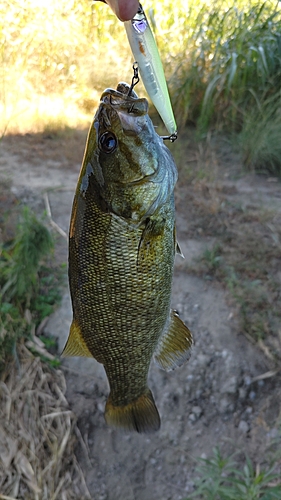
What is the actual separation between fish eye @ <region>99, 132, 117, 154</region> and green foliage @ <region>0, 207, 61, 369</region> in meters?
1.58

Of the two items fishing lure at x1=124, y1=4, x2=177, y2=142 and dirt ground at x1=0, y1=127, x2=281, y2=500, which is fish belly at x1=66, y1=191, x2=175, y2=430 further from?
dirt ground at x1=0, y1=127, x2=281, y2=500

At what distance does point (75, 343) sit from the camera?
1073 millimetres

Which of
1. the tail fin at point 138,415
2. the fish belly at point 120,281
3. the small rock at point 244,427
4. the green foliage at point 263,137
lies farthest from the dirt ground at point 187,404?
the green foliage at point 263,137

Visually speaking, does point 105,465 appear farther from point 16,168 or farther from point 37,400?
point 16,168

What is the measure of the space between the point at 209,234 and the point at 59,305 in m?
1.33

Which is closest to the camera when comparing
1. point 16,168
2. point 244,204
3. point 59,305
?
point 59,305

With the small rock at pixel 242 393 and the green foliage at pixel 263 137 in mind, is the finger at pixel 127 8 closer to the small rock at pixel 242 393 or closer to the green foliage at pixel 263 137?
the small rock at pixel 242 393

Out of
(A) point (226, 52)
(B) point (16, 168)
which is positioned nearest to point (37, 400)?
(B) point (16, 168)

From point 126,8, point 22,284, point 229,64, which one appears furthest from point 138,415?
point 229,64

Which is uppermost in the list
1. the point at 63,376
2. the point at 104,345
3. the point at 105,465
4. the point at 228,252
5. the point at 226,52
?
the point at 226,52

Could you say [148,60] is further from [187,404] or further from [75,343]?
[187,404]

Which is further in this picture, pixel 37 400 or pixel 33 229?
pixel 33 229

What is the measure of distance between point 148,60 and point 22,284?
1787 mm

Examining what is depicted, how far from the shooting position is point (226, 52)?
4.50 m
